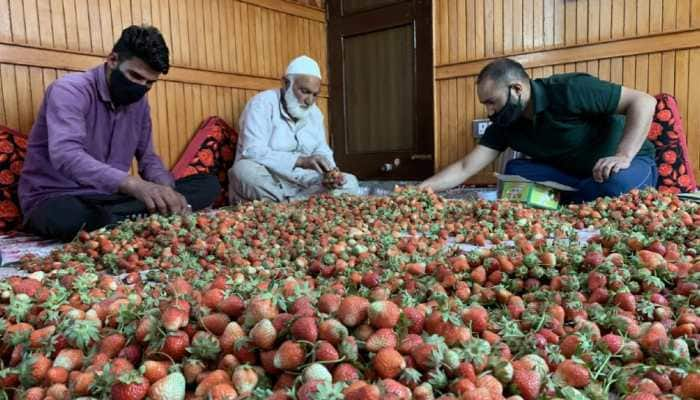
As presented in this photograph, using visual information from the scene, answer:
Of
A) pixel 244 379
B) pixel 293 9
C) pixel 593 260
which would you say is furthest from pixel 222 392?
pixel 293 9

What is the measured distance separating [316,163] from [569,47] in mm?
2021

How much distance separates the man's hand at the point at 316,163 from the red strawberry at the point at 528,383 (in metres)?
2.51

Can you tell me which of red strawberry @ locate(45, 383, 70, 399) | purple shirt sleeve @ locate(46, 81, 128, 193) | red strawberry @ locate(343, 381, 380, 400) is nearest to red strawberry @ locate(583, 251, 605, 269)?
red strawberry @ locate(343, 381, 380, 400)

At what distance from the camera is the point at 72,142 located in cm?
212

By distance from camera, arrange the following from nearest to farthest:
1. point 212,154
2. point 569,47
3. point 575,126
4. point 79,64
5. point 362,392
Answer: point 362,392 < point 575,126 < point 79,64 < point 212,154 < point 569,47

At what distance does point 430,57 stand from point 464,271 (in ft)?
10.7

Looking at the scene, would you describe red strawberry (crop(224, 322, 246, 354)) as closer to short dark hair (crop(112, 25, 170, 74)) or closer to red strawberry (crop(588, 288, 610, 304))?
red strawberry (crop(588, 288, 610, 304))

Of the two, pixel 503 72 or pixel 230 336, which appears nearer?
pixel 230 336

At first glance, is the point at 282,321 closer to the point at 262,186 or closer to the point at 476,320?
the point at 476,320

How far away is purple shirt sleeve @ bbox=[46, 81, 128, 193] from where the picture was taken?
206 centimetres

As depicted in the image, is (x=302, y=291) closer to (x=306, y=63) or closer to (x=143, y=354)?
(x=143, y=354)

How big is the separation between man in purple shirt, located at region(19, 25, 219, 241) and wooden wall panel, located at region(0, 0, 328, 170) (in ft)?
2.52

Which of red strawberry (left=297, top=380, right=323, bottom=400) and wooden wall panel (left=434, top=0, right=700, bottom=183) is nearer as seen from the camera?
red strawberry (left=297, top=380, right=323, bottom=400)

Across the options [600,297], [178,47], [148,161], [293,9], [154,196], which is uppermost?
[293,9]
